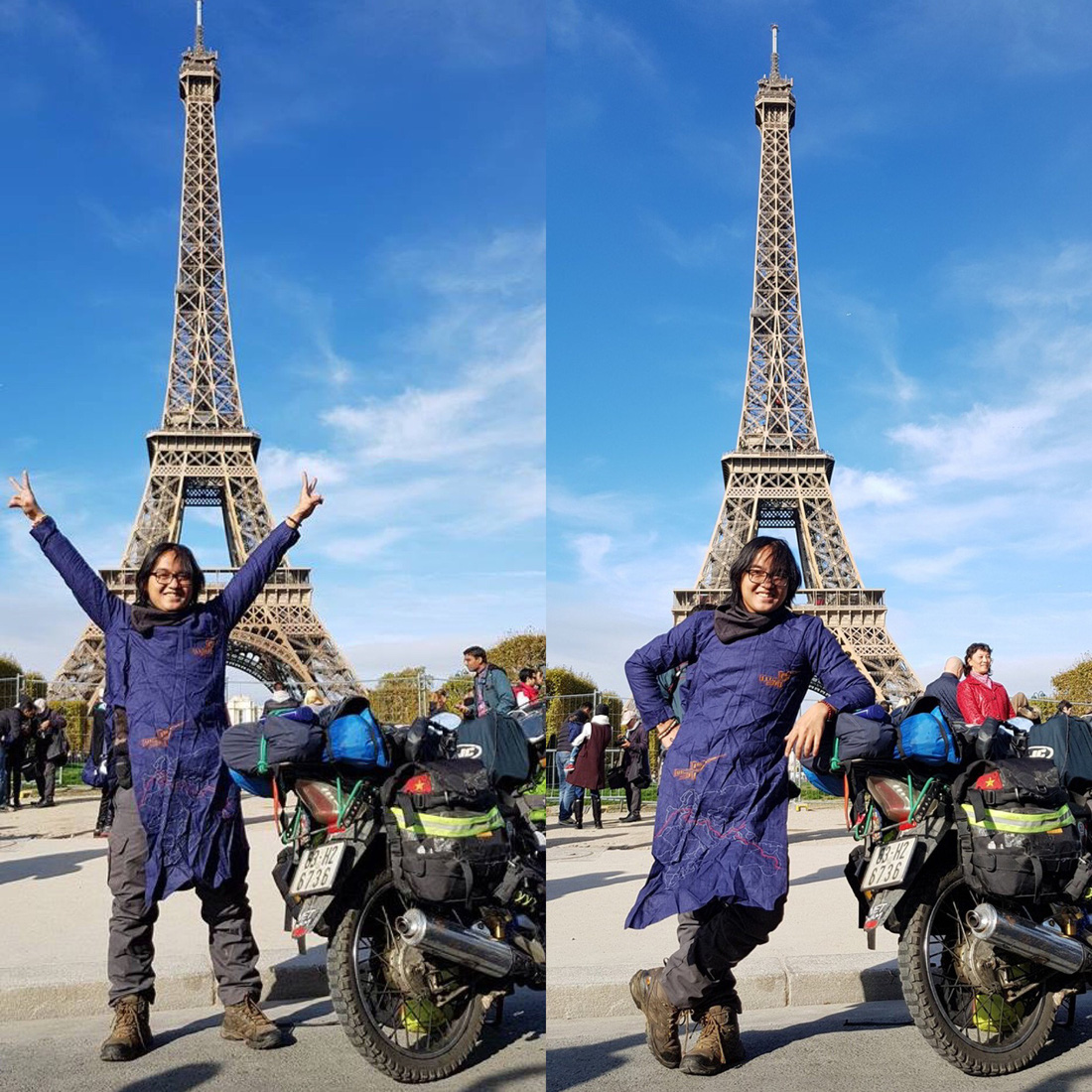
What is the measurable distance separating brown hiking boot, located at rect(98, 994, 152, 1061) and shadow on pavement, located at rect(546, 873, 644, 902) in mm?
3547

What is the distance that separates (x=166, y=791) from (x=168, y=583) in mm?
654

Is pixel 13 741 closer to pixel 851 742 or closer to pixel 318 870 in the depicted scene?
pixel 318 870

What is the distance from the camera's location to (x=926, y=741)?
3.54 m

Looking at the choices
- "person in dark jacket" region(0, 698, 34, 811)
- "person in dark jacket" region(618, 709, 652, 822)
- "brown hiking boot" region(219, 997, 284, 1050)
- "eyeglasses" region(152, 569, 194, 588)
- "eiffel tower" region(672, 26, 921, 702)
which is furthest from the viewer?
"eiffel tower" region(672, 26, 921, 702)

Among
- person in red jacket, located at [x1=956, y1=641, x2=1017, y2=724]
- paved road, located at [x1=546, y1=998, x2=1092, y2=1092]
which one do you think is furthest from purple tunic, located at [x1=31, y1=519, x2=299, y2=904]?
person in red jacket, located at [x1=956, y1=641, x2=1017, y2=724]

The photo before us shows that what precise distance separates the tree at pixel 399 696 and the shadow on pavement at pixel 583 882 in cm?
754

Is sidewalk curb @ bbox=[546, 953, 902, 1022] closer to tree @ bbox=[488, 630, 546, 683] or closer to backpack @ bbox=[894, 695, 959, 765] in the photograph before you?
backpack @ bbox=[894, 695, 959, 765]

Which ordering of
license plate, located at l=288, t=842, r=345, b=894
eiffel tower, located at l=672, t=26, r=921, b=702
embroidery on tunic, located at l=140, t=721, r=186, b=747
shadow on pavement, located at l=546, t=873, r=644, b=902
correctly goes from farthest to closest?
eiffel tower, located at l=672, t=26, r=921, b=702, shadow on pavement, located at l=546, t=873, r=644, b=902, embroidery on tunic, located at l=140, t=721, r=186, b=747, license plate, located at l=288, t=842, r=345, b=894

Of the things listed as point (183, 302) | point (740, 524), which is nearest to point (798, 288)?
point (740, 524)

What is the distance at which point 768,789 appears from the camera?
3.41 metres

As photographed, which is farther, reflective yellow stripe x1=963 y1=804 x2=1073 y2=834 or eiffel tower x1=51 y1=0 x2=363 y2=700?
eiffel tower x1=51 y1=0 x2=363 y2=700

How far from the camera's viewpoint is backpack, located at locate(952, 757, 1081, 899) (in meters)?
3.54

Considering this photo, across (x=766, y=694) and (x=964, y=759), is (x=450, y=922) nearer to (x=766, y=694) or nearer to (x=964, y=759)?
(x=766, y=694)

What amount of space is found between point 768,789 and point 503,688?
490cm
